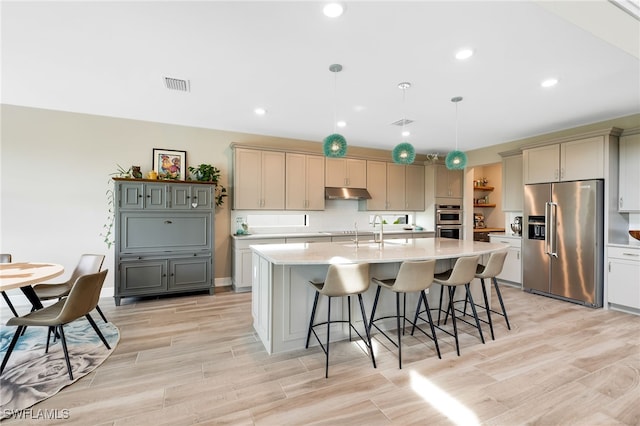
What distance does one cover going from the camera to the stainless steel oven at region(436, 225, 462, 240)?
659cm

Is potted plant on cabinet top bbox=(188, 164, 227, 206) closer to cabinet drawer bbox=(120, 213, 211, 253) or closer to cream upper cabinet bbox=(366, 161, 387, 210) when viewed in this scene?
cabinet drawer bbox=(120, 213, 211, 253)

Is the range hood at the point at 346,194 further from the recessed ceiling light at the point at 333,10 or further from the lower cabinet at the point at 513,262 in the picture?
the recessed ceiling light at the point at 333,10

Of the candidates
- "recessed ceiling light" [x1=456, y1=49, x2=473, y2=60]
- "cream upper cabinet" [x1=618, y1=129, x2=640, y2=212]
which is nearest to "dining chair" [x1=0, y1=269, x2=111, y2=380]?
"recessed ceiling light" [x1=456, y1=49, x2=473, y2=60]

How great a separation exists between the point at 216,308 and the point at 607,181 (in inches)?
225

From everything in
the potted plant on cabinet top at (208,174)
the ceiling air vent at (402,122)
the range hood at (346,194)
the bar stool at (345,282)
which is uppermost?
the ceiling air vent at (402,122)

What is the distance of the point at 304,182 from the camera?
219 inches

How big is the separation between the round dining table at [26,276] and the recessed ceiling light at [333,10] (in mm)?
3096

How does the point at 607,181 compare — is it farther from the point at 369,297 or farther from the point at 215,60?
the point at 215,60

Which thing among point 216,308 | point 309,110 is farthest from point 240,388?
point 309,110

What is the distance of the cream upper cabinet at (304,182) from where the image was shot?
17.9ft

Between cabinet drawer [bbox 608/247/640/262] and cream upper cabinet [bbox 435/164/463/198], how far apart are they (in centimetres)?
298

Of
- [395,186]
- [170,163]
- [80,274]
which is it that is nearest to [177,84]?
[170,163]

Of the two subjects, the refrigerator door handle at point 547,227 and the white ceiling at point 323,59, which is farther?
the refrigerator door handle at point 547,227

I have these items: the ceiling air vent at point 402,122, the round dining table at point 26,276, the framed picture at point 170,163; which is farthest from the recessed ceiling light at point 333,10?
the framed picture at point 170,163
